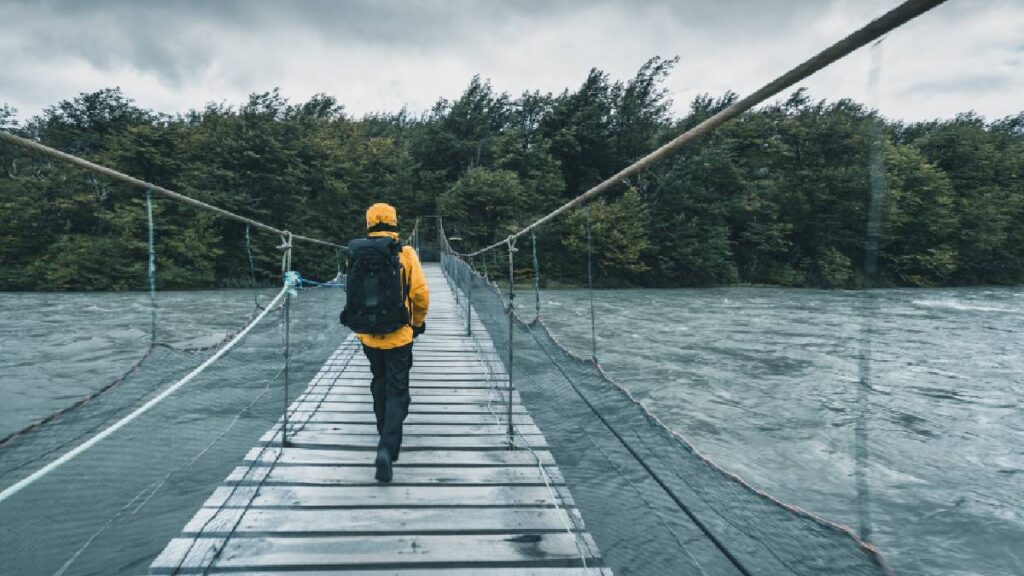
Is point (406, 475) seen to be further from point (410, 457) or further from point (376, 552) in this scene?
point (376, 552)

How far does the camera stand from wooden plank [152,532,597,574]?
1651 mm

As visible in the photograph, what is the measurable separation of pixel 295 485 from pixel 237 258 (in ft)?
63.1

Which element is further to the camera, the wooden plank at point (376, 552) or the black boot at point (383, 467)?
the black boot at point (383, 467)

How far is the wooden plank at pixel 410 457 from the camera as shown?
94.3 inches

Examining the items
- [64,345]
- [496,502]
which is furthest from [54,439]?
[64,345]

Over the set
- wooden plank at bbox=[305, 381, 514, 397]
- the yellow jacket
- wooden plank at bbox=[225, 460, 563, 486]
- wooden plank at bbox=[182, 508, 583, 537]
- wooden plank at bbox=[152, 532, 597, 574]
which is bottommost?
wooden plank at bbox=[152, 532, 597, 574]

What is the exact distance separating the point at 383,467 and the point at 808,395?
6.00 metres

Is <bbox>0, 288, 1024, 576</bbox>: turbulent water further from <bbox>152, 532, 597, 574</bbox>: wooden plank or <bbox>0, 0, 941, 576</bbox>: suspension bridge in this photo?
<bbox>152, 532, 597, 574</bbox>: wooden plank

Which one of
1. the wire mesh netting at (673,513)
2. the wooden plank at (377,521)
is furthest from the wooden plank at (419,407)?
the wooden plank at (377,521)

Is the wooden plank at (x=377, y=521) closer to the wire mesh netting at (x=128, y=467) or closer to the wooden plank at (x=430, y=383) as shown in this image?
the wire mesh netting at (x=128, y=467)

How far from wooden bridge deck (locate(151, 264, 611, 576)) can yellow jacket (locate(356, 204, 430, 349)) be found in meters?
0.63

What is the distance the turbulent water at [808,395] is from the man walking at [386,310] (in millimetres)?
1604

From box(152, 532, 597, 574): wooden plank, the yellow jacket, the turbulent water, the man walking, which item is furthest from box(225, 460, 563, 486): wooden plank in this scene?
the turbulent water

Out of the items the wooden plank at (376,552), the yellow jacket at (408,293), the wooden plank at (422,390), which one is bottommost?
the wooden plank at (376,552)
